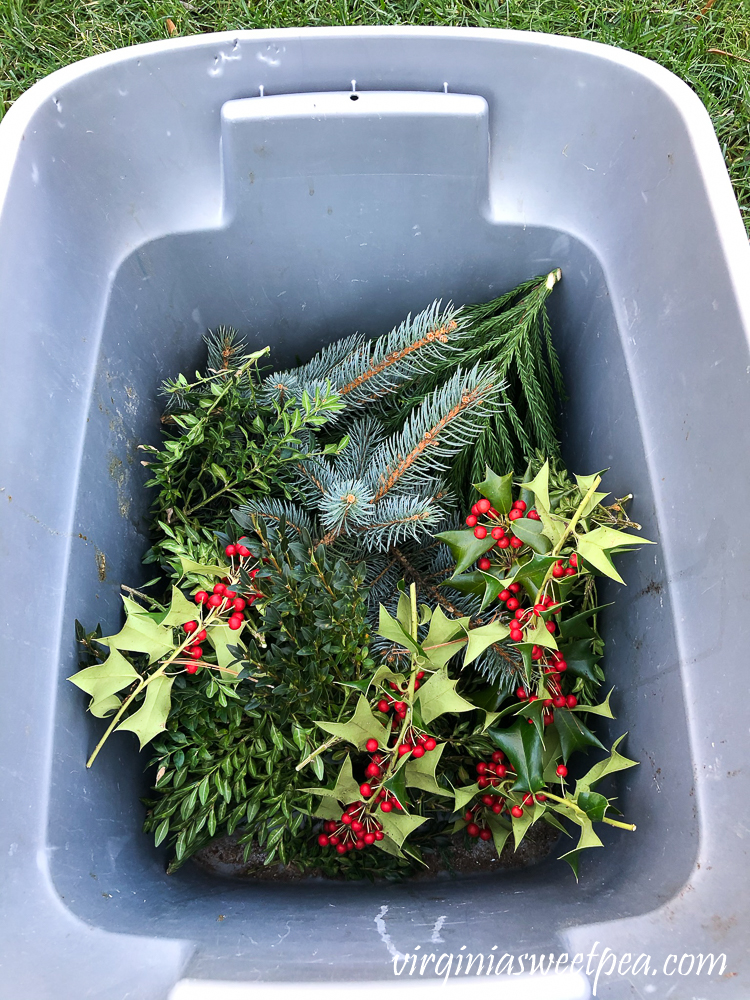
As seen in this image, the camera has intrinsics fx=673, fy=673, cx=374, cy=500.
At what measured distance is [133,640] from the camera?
1.68 feet

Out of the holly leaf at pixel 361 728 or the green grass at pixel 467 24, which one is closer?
the holly leaf at pixel 361 728

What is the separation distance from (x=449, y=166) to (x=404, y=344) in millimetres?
170

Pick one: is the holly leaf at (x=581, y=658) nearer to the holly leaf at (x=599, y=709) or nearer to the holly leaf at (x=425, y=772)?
the holly leaf at (x=599, y=709)

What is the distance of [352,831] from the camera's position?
0.61 meters

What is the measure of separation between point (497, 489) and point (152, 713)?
0.32 meters

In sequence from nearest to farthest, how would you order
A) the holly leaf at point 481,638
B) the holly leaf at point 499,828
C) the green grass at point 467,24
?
the holly leaf at point 481,638, the holly leaf at point 499,828, the green grass at point 467,24

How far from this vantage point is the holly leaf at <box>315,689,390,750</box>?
497 millimetres

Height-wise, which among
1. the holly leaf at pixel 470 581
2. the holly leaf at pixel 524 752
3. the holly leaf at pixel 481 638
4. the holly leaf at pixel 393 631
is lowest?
the holly leaf at pixel 524 752

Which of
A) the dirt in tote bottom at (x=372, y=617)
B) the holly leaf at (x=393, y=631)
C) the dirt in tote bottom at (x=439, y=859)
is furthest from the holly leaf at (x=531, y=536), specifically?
the dirt in tote bottom at (x=439, y=859)

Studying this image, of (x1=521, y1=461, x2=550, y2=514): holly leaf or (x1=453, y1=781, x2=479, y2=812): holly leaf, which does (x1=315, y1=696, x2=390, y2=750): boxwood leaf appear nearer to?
(x1=453, y1=781, x2=479, y2=812): holly leaf

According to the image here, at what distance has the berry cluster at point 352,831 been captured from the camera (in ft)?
1.85

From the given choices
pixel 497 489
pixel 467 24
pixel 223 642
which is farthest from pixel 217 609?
pixel 467 24

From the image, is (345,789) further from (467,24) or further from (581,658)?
(467,24)

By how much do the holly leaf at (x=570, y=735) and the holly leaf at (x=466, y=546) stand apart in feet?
0.50
